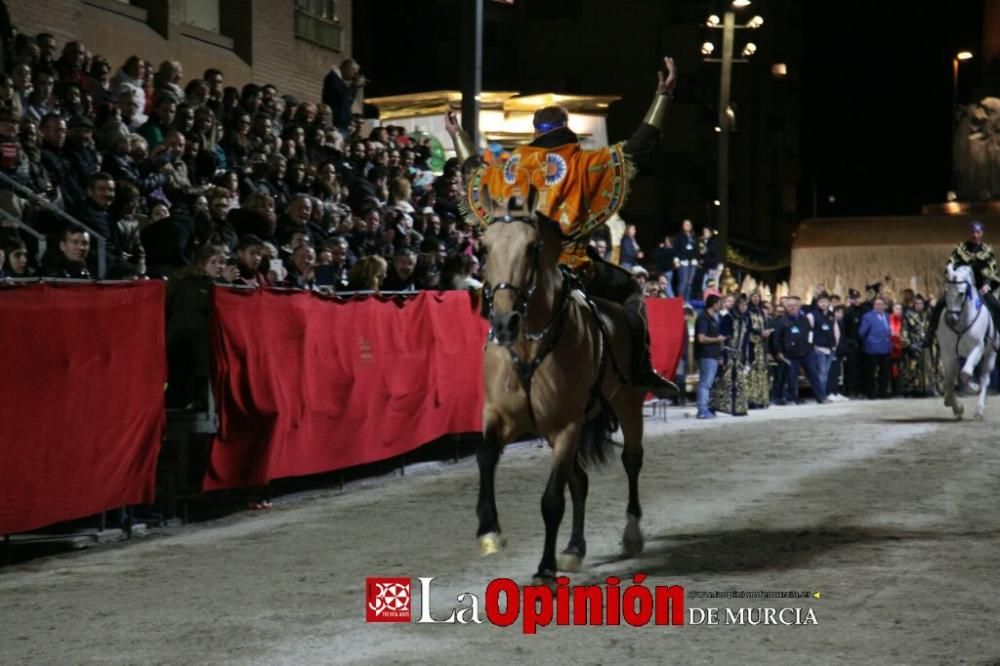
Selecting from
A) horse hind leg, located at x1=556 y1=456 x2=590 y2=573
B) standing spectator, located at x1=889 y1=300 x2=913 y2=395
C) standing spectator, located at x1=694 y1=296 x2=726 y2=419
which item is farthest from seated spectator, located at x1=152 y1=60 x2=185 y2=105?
standing spectator, located at x1=889 y1=300 x2=913 y2=395

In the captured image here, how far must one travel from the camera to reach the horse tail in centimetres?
1092

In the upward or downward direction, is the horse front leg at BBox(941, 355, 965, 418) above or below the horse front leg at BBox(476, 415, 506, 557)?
below

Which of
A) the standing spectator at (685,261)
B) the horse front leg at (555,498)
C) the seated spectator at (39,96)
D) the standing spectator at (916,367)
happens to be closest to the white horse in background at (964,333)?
the standing spectator at (685,261)

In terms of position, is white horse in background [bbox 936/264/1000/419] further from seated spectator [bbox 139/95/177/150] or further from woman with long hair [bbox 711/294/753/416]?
seated spectator [bbox 139/95/177/150]

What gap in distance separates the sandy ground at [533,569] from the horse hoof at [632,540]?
0.19 metres

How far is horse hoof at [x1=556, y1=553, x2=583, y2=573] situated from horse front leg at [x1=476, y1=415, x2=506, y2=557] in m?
0.60

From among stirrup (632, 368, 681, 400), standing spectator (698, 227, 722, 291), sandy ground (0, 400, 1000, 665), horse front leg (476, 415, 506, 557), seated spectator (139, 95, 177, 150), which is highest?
seated spectator (139, 95, 177, 150)

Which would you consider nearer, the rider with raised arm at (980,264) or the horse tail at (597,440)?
the horse tail at (597,440)

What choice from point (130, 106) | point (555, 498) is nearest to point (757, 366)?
point (130, 106)

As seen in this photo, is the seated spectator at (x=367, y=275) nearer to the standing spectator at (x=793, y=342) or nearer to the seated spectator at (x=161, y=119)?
the seated spectator at (x=161, y=119)

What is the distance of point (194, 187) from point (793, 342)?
1523 cm

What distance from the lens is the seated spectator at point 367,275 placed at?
1673 cm

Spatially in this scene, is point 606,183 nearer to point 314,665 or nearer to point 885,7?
point 314,665

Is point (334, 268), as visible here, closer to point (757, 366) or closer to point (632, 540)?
point (632, 540)
